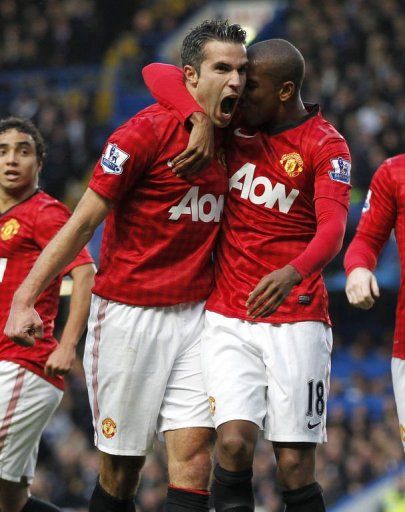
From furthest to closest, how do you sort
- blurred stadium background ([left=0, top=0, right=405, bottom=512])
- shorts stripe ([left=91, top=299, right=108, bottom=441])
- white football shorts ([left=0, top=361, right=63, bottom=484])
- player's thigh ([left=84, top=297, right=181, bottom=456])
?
1. blurred stadium background ([left=0, top=0, right=405, bottom=512])
2. white football shorts ([left=0, top=361, right=63, bottom=484])
3. shorts stripe ([left=91, top=299, right=108, bottom=441])
4. player's thigh ([left=84, top=297, right=181, bottom=456])

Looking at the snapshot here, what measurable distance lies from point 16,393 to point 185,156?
1596 mm

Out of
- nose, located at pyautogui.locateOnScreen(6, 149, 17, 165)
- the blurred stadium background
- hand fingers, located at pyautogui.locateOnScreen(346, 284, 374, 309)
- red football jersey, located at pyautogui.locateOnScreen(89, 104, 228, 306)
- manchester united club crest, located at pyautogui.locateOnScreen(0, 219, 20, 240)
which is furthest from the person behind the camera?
the blurred stadium background

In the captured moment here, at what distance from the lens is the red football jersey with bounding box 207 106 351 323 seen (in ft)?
16.8

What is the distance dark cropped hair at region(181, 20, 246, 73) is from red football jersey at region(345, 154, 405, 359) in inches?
35.1

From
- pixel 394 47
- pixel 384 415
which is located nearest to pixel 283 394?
pixel 384 415

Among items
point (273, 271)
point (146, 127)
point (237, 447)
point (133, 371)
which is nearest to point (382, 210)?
point (273, 271)

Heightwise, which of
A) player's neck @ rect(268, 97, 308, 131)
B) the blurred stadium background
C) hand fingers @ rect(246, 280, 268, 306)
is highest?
player's neck @ rect(268, 97, 308, 131)

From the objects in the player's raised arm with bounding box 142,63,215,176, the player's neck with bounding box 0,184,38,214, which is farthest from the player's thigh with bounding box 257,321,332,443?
the player's neck with bounding box 0,184,38,214

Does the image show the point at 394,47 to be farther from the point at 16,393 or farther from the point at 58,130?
the point at 16,393

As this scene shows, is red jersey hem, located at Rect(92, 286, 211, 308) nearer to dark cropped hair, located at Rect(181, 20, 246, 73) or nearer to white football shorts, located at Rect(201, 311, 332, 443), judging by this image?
white football shorts, located at Rect(201, 311, 332, 443)

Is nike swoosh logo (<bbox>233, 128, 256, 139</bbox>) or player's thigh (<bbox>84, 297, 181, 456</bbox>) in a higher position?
nike swoosh logo (<bbox>233, 128, 256, 139</bbox>)

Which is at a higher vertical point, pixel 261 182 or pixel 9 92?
pixel 261 182

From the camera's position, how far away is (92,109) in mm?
17219

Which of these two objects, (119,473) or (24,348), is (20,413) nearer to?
(24,348)
